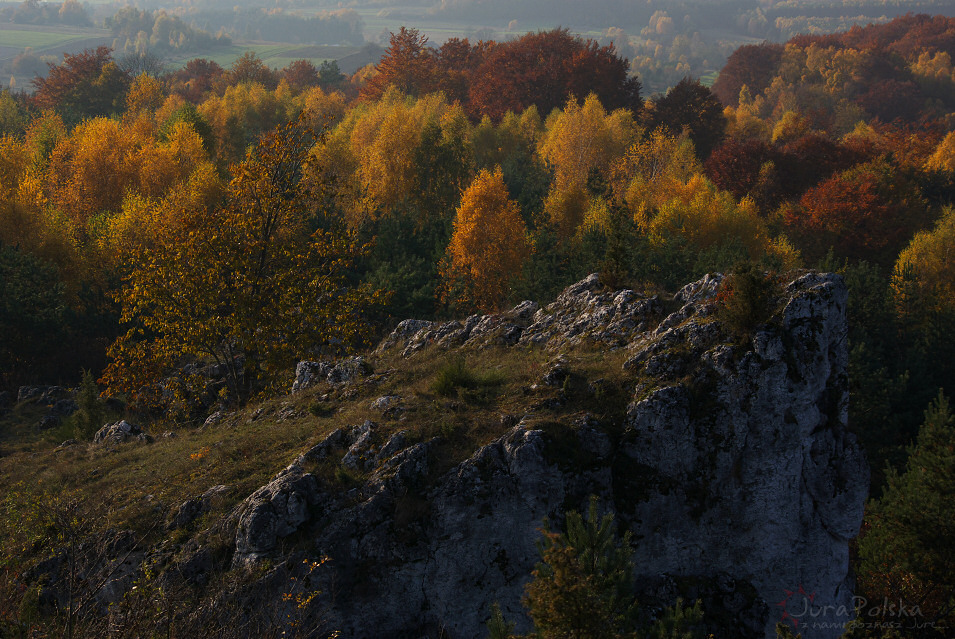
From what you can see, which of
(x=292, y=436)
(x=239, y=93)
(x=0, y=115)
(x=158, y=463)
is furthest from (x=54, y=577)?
(x=0, y=115)

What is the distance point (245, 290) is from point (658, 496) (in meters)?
17.2

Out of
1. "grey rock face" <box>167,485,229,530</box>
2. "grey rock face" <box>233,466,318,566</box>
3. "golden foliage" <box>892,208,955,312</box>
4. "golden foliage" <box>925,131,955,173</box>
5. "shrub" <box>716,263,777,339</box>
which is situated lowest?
"golden foliage" <box>892,208,955,312</box>

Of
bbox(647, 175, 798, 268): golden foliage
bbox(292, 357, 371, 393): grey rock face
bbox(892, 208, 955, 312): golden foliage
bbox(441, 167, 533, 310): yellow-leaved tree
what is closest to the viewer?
bbox(292, 357, 371, 393): grey rock face

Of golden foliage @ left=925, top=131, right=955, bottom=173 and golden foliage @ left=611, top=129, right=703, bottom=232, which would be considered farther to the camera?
golden foliage @ left=925, top=131, right=955, bottom=173

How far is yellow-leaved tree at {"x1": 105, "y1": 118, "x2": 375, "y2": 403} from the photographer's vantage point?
23.1 meters

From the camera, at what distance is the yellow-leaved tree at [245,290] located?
2309 centimetres

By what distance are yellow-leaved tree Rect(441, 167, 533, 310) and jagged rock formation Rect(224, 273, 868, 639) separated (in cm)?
2481

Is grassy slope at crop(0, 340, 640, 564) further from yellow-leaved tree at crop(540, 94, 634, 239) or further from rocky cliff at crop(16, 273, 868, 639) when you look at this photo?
yellow-leaved tree at crop(540, 94, 634, 239)

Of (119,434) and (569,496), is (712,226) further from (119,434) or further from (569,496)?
(119,434)

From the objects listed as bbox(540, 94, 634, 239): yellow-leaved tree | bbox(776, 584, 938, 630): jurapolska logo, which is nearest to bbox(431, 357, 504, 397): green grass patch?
bbox(776, 584, 938, 630): jurapolska logo

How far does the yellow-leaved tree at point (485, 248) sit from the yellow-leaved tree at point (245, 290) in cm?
1576

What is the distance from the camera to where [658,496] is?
1554cm

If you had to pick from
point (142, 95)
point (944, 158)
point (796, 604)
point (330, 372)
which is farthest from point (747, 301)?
point (142, 95)

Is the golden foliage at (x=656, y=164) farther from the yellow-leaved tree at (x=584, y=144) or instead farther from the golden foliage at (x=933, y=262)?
the golden foliage at (x=933, y=262)
